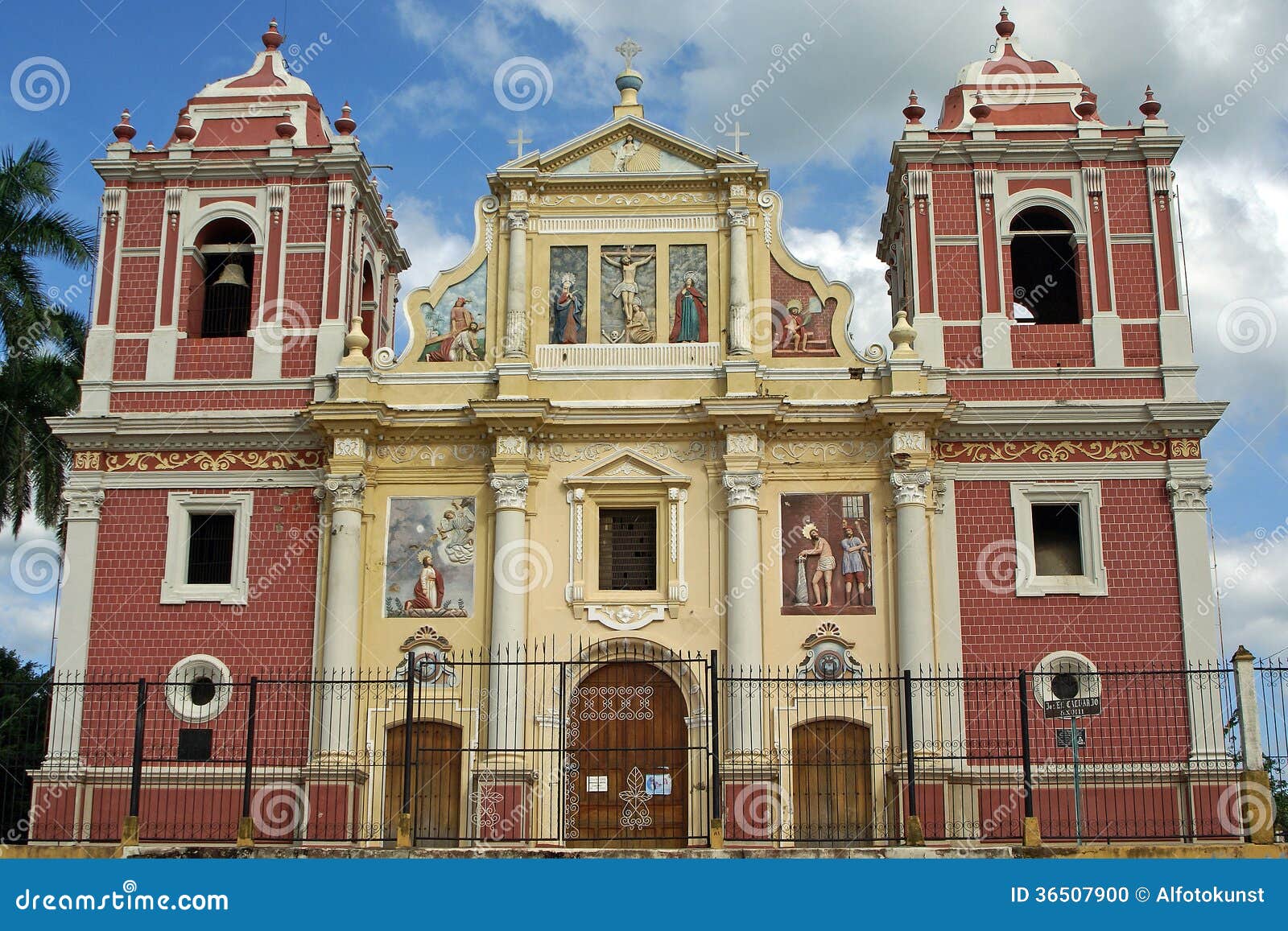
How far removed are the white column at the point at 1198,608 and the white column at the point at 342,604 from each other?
12606 millimetres

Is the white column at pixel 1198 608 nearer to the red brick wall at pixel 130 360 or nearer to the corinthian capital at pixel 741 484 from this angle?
the corinthian capital at pixel 741 484

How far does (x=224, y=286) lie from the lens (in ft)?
84.2

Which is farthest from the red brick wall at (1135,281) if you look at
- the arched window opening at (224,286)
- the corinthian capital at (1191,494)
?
the arched window opening at (224,286)

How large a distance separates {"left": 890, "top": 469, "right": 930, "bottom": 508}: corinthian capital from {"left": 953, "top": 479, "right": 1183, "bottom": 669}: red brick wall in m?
0.92

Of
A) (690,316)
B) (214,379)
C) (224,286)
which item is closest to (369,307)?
(224,286)

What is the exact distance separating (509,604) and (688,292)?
5997 mm

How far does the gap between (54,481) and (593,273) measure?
39.0 feet

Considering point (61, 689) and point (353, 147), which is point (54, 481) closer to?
point (61, 689)

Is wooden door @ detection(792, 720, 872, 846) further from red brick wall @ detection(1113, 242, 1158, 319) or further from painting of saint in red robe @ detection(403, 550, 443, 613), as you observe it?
red brick wall @ detection(1113, 242, 1158, 319)

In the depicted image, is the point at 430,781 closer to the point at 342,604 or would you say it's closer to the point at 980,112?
the point at 342,604

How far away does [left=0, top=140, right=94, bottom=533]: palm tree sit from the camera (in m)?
27.2

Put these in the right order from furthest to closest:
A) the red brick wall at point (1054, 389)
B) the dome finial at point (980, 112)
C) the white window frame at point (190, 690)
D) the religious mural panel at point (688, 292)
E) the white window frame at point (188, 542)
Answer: the dome finial at point (980, 112) → the religious mural panel at point (688, 292) → the red brick wall at point (1054, 389) → the white window frame at point (188, 542) → the white window frame at point (190, 690)

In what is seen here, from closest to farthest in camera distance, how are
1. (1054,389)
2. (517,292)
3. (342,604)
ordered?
(342,604) < (1054,389) < (517,292)

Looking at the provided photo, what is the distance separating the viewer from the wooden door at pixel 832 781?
22.0 metres
